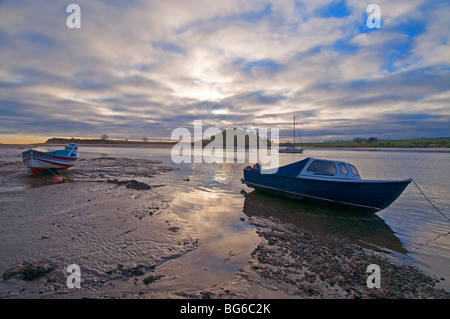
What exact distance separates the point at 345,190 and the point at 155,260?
9.39m

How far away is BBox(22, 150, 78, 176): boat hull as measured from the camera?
17.0 metres

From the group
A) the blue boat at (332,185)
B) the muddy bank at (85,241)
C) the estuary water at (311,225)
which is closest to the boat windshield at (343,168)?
the blue boat at (332,185)

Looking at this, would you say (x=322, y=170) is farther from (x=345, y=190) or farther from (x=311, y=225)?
(x=311, y=225)

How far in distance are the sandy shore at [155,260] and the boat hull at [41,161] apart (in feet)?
34.1

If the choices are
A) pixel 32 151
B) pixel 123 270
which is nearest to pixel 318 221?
pixel 123 270

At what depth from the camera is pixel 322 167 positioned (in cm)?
1135

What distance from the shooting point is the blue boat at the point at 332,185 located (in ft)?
31.7

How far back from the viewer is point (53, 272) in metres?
4.58

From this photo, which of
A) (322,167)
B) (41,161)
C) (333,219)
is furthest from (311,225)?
(41,161)

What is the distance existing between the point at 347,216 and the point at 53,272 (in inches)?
449

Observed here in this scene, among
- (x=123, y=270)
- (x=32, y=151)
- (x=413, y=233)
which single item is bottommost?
(x=413, y=233)

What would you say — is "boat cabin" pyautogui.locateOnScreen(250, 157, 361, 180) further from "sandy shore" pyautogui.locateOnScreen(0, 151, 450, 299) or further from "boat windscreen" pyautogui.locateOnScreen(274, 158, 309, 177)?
"sandy shore" pyautogui.locateOnScreen(0, 151, 450, 299)
